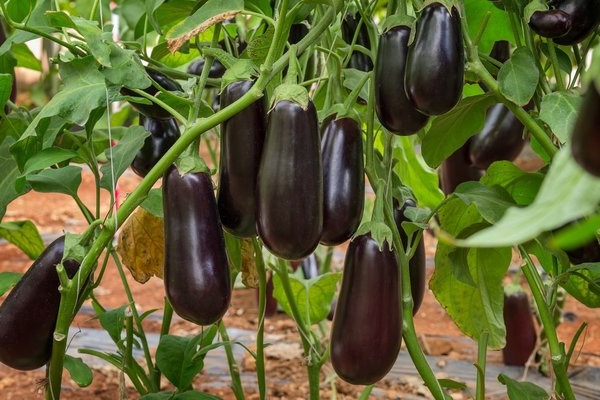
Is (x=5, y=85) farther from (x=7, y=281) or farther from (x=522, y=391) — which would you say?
(x=522, y=391)

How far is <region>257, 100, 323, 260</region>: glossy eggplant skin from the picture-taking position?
69cm

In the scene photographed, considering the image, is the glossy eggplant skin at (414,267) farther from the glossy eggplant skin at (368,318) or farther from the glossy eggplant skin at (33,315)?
the glossy eggplant skin at (33,315)

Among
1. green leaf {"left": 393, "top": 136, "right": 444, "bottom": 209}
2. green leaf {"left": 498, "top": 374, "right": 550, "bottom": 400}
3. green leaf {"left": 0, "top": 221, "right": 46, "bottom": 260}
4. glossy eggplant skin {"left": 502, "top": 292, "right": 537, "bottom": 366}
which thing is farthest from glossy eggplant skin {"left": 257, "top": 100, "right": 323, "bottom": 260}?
glossy eggplant skin {"left": 502, "top": 292, "right": 537, "bottom": 366}

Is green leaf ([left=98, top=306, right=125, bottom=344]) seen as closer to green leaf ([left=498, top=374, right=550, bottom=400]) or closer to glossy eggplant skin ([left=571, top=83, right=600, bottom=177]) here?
green leaf ([left=498, top=374, right=550, bottom=400])

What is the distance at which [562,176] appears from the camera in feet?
0.99

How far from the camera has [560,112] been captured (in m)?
0.77

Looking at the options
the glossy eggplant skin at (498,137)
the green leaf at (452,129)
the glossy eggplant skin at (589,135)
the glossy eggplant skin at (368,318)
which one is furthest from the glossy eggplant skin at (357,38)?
the glossy eggplant skin at (589,135)

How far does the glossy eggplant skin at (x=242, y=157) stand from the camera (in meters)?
0.75

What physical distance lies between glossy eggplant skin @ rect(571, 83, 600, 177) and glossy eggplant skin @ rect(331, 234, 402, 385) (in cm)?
50

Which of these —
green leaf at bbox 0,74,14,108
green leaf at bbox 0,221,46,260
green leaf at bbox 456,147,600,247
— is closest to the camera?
green leaf at bbox 456,147,600,247

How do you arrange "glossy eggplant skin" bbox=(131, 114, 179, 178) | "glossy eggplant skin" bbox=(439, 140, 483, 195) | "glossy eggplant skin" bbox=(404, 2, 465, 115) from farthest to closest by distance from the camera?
"glossy eggplant skin" bbox=(439, 140, 483, 195), "glossy eggplant skin" bbox=(131, 114, 179, 178), "glossy eggplant skin" bbox=(404, 2, 465, 115)

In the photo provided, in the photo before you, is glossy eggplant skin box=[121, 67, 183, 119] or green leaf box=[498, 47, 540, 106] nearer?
green leaf box=[498, 47, 540, 106]

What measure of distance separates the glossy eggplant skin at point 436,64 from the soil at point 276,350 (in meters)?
0.44

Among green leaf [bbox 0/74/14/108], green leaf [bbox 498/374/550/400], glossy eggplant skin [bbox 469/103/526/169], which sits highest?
green leaf [bbox 0/74/14/108]
